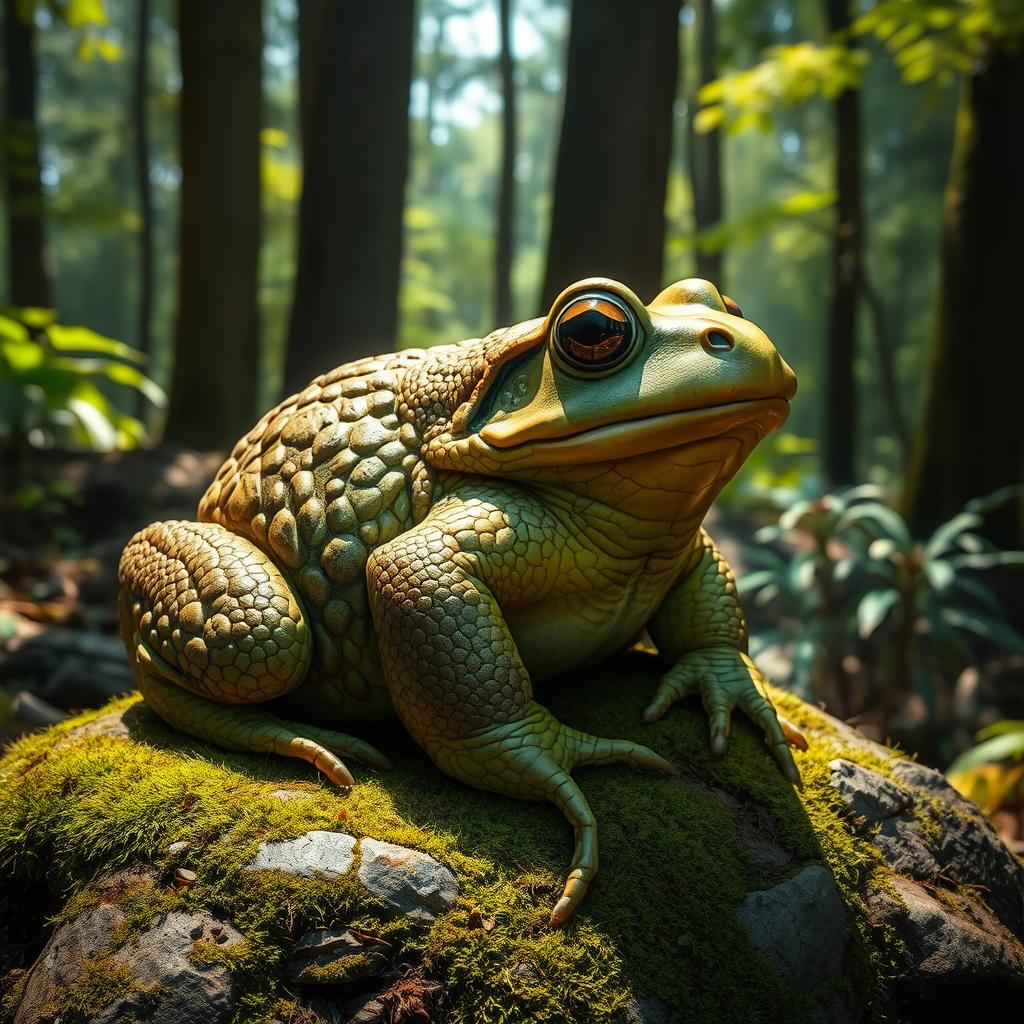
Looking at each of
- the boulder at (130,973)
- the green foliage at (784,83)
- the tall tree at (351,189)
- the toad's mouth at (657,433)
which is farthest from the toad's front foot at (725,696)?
the green foliage at (784,83)

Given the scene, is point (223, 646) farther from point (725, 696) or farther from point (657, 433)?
point (725, 696)

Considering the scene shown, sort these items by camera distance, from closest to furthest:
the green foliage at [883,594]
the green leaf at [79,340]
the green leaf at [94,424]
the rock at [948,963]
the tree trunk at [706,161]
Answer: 1. the rock at [948,963]
2. the green foliage at [883,594]
3. the green leaf at [94,424]
4. the green leaf at [79,340]
5. the tree trunk at [706,161]

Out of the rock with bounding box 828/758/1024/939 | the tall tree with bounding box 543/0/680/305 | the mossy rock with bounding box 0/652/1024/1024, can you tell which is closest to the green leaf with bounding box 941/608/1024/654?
the rock with bounding box 828/758/1024/939

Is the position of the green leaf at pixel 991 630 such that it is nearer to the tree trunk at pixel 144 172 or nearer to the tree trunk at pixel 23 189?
the tree trunk at pixel 23 189

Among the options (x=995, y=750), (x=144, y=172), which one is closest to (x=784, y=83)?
(x=995, y=750)

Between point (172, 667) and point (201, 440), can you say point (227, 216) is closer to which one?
point (201, 440)

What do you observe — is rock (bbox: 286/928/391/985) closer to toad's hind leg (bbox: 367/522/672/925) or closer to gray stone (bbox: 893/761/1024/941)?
toad's hind leg (bbox: 367/522/672/925)

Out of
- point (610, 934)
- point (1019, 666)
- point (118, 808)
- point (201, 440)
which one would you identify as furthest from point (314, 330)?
point (1019, 666)
